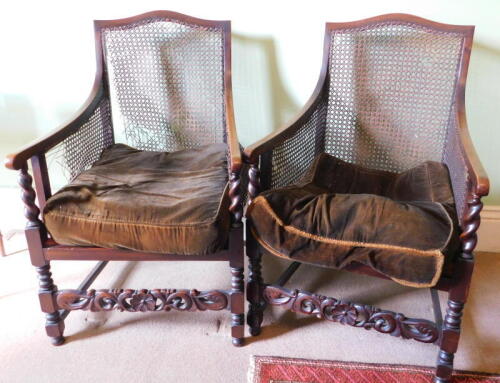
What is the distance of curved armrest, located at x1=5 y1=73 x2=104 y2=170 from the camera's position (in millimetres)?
1259

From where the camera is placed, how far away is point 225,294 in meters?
1.43

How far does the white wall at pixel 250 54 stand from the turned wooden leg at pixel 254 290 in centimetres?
70

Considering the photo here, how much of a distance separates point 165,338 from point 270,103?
99cm

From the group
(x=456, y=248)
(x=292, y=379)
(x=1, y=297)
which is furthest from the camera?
(x=1, y=297)

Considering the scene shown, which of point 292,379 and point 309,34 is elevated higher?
point 309,34

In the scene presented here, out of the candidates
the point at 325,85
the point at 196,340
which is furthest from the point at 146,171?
the point at 325,85

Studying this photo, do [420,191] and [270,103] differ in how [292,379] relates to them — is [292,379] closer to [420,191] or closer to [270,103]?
[420,191]

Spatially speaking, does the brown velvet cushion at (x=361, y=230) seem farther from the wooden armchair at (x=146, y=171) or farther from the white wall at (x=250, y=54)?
the white wall at (x=250, y=54)

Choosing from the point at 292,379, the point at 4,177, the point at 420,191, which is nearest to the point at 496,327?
the point at 420,191

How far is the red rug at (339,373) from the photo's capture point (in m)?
1.36

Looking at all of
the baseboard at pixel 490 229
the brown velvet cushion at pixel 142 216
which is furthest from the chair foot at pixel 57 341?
the baseboard at pixel 490 229

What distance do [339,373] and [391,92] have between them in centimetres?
98

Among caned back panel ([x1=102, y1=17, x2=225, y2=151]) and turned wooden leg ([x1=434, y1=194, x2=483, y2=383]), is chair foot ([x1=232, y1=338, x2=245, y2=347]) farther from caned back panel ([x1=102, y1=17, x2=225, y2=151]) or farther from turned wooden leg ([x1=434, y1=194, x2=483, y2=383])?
caned back panel ([x1=102, y1=17, x2=225, y2=151])

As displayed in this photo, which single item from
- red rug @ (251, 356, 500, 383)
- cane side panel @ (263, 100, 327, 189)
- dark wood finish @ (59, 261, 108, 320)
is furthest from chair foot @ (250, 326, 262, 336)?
dark wood finish @ (59, 261, 108, 320)
